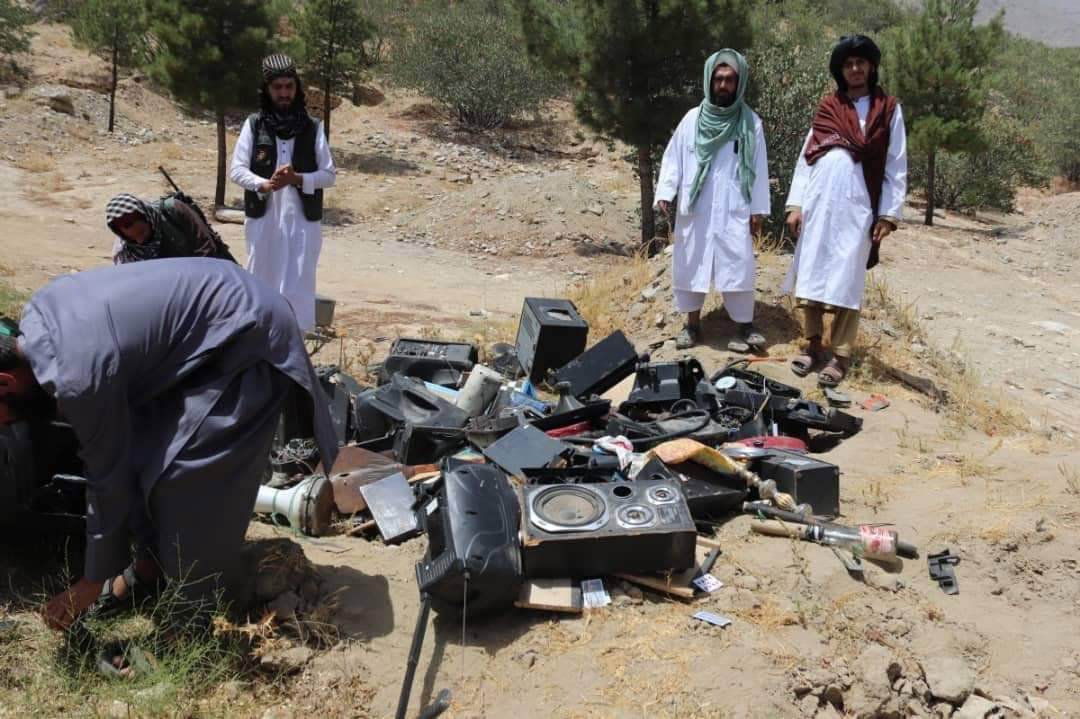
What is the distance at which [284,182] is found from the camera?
211 inches

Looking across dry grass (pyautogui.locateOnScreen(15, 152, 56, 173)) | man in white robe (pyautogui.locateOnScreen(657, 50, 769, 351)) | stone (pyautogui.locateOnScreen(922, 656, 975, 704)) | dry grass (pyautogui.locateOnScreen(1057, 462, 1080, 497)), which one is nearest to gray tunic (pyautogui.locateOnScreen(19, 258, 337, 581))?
stone (pyautogui.locateOnScreen(922, 656, 975, 704))

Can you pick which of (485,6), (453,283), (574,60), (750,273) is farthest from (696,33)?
(485,6)

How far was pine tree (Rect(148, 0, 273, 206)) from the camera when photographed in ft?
47.3

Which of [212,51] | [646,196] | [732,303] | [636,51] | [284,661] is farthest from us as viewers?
[212,51]

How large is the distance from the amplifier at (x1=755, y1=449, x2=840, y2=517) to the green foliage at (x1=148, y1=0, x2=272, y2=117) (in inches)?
534

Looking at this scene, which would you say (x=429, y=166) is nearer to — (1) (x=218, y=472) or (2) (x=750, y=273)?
(2) (x=750, y=273)

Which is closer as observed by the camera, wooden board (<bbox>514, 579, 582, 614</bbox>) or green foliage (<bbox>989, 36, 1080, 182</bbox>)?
wooden board (<bbox>514, 579, 582, 614</bbox>)

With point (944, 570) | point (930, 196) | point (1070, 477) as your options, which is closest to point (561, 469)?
point (944, 570)

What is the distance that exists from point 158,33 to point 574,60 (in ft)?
24.1

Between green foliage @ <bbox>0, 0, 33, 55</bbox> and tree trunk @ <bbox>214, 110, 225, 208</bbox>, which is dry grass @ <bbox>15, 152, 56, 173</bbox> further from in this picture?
green foliage @ <bbox>0, 0, 33, 55</bbox>

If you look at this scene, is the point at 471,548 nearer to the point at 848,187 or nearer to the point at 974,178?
the point at 848,187

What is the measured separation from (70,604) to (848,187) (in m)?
4.49

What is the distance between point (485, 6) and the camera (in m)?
30.6

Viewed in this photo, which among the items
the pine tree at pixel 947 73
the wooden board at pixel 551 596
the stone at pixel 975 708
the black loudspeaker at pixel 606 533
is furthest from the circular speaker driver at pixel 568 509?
the pine tree at pixel 947 73
